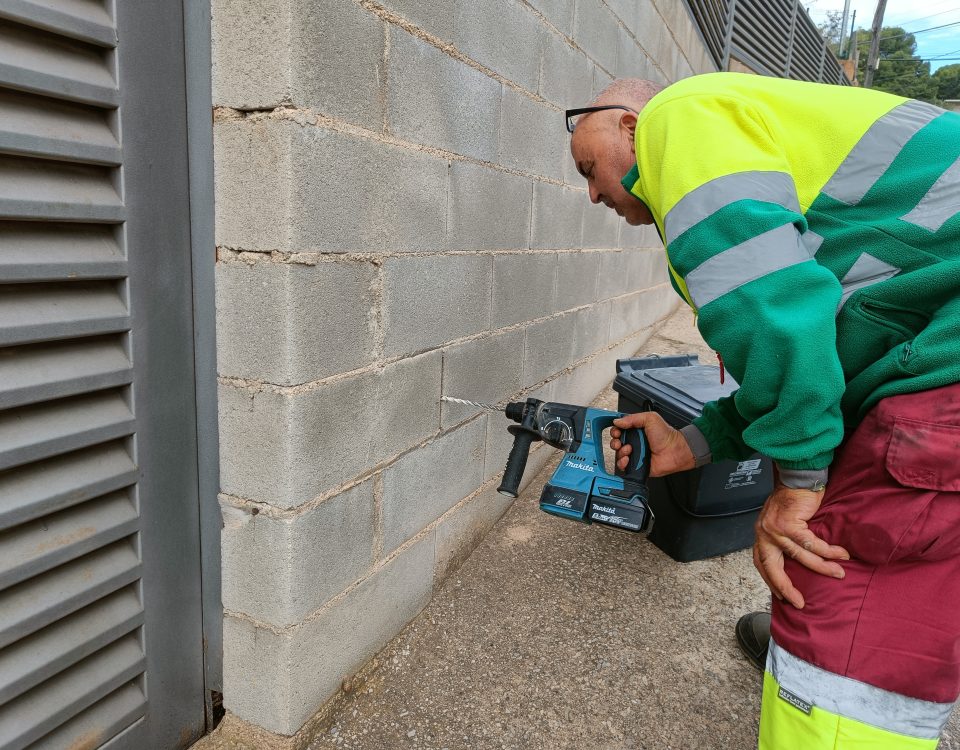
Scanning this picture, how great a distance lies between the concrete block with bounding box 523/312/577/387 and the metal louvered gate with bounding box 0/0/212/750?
→ 1756 millimetres

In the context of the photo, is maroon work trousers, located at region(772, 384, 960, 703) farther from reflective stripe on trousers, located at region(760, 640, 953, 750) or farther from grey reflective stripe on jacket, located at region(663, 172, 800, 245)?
grey reflective stripe on jacket, located at region(663, 172, 800, 245)

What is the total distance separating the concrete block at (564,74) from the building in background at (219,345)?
693mm

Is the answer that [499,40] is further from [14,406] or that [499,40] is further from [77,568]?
[77,568]

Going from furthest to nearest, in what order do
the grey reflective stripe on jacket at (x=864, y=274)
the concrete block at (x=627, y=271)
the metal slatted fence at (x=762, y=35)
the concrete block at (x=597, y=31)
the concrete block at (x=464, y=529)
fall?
the metal slatted fence at (x=762, y=35) < the concrete block at (x=627, y=271) < the concrete block at (x=597, y=31) < the concrete block at (x=464, y=529) < the grey reflective stripe on jacket at (x=864, y=274)

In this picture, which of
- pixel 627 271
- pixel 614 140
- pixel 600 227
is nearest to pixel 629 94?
pixel 614 140

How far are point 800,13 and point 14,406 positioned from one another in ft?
43.2

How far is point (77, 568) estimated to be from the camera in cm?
154

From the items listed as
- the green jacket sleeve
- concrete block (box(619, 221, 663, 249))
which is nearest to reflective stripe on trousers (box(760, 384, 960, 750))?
the green jacket sleeve

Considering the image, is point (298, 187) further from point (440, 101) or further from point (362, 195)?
point (440, 101)

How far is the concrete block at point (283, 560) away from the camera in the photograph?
173 centimetres

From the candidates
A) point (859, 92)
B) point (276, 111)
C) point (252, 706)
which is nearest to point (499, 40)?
point (276, 111)

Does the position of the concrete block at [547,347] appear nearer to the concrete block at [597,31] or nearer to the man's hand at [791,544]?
the concrete block at [597,31]

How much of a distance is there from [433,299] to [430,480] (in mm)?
640

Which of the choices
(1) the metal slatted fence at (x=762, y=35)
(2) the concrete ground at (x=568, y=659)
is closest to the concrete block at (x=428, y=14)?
(2) the concrete ground at (x=568, y=659)
